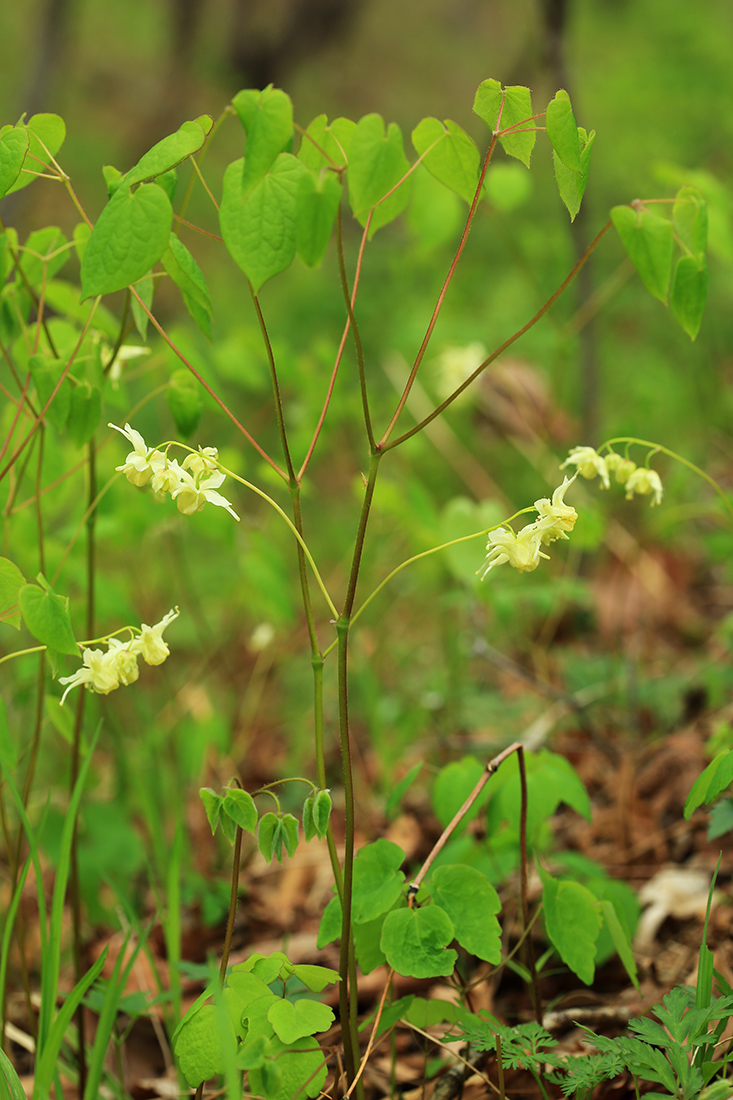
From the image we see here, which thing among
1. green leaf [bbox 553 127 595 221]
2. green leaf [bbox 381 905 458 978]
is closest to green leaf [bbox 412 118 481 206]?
green leaf [bbox 553 127 595 221]

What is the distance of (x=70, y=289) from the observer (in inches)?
52.1

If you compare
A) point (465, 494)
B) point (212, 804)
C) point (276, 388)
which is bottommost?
point (465, 494)

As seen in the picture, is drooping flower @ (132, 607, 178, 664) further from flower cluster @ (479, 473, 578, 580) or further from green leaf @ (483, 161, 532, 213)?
green leaf @ (483, 161, 532, 213)

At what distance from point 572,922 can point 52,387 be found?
90 cm

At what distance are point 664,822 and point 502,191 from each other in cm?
148

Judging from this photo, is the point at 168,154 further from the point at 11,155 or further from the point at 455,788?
the point at 455,788

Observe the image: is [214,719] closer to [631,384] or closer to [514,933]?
[514,933]

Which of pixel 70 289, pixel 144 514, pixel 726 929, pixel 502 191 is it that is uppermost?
pixel 502 191

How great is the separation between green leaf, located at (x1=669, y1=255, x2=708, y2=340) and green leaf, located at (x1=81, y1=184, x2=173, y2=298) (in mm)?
543

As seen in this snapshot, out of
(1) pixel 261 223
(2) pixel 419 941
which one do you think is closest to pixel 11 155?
(1) pixel 261 223

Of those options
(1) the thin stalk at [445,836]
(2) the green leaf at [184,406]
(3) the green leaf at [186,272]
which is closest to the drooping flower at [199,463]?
(3) the green leaf at [186,272]

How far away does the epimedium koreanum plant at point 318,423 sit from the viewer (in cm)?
73

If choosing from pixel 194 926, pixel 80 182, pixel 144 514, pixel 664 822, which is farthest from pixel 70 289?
pixel 80 182

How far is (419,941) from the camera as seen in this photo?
83 cm
